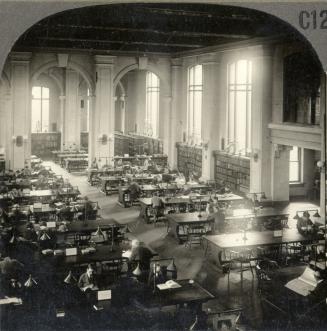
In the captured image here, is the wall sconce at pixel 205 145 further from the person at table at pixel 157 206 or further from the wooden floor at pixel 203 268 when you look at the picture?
the person at table at pixel 157 206

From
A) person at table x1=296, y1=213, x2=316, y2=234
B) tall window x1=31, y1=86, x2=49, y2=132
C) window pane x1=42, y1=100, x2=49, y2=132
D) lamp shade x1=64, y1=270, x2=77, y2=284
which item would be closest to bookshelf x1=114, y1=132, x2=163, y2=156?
window pane x1=42, y1=100, x2=49, y2=132

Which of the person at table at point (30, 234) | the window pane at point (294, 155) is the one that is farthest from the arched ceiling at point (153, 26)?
the window pane at point (294, 155)

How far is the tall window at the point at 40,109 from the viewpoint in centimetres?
3431

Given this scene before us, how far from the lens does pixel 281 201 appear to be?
20000mm

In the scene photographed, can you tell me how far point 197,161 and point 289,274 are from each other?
49.7 ft

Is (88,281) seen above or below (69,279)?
above

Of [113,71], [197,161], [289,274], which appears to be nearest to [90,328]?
[289,274]

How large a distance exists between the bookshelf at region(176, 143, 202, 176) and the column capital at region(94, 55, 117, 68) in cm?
525

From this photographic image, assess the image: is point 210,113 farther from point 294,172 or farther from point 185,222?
point 185,222

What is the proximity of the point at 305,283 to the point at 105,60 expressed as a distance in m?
18.5

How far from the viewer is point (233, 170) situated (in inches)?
873

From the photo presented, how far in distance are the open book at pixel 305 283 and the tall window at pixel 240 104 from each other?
12.1m

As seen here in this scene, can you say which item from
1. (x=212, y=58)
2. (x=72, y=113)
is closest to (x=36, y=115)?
(x=72, y=113)

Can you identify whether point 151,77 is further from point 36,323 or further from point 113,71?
point 36,323
